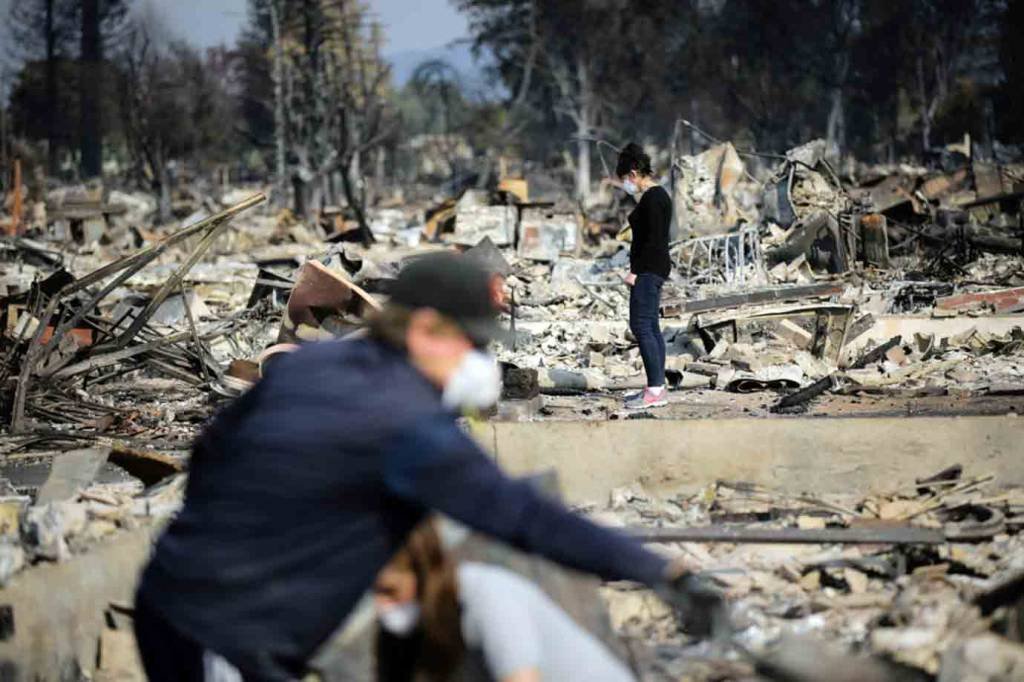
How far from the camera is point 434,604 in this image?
3.09 metres

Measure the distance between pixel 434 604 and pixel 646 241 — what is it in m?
6.62

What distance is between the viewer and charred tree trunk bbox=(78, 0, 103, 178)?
60.1 m

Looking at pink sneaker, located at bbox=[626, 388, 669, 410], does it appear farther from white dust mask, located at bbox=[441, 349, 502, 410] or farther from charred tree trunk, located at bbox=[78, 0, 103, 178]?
charred tree trunk, located at bbox=[78, 0, 103, 178]

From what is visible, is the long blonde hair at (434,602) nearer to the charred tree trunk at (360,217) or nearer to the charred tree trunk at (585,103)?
the charred tree trunk at (360,217)

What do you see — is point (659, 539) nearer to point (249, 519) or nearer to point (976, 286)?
point (249, 519)

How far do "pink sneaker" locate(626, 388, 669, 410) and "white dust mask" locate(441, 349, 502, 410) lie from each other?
6.76m

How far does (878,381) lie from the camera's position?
34.9 ft

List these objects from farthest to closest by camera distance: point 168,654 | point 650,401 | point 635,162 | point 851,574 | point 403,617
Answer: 1. point 650,401
2. point 635,162
3. point 851,574
4. point 168,654
5. point 403,617

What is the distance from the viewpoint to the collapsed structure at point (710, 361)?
17.4ft

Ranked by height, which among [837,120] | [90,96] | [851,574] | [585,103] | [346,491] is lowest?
[851,574]

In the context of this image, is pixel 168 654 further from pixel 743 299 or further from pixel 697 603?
pixel 743 299

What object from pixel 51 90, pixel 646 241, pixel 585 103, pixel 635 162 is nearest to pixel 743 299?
pixel 646 241

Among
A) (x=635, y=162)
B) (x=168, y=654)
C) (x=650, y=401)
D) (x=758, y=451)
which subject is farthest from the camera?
(x=650, y=401)

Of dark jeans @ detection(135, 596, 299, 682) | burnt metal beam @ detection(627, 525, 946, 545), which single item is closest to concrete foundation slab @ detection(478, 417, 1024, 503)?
burnt metal beam @ detection(627, 525, 946, 545)
